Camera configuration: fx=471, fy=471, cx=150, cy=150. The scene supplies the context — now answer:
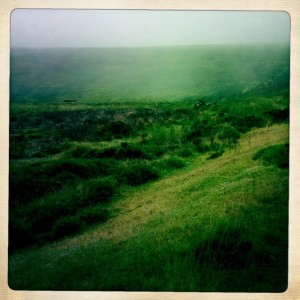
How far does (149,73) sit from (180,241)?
104 cm

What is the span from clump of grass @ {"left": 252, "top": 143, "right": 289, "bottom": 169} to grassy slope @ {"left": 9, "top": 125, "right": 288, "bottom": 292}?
33 mm

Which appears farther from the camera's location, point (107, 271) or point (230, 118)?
point (230, 118)

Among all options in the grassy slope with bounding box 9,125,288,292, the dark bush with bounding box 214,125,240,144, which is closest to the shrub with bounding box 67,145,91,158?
the grassy slope with bounding box 9,125,288,292

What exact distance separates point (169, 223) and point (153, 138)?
21.1 inches

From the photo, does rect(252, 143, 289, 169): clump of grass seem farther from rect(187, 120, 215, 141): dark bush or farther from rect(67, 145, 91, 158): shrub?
rect(67, 145, 91, 158): shrub

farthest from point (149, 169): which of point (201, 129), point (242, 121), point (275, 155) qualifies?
point (275, 155)

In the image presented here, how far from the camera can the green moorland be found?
2.76m

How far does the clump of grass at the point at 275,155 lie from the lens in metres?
2.82

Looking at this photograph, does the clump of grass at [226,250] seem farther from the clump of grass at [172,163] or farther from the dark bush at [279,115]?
the dark bush at [279,115]

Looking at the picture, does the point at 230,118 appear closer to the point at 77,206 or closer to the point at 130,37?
the point at 130,37

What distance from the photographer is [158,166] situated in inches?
117

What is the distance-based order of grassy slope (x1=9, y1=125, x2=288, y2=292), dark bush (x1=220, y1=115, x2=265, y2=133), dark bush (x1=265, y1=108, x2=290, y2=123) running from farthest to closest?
dark bush (x1=220, y1=115, x2=265, y2=133), dark bush (x1=265, y1=108, x2=290, y2=123), grassy slope (x1=9, y1=125, x2=288, y2=292)

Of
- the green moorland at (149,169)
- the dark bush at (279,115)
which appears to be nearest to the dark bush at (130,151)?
the green moorland at (149,169)

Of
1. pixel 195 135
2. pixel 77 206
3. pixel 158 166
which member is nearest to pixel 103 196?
pixel 77 206
